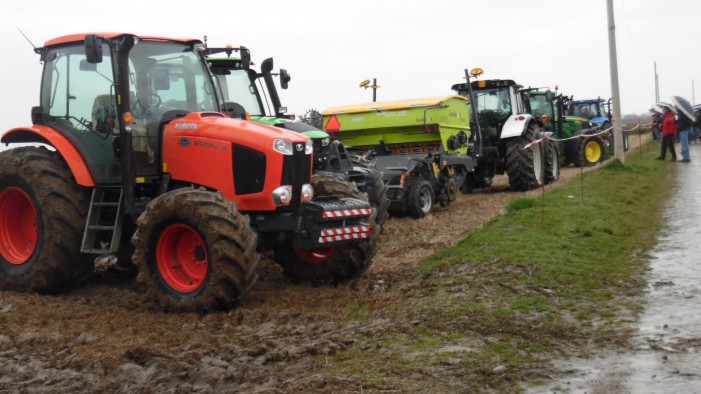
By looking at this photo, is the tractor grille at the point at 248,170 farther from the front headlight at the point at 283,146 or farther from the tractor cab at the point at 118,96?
the tractor cab at the point at 118,96

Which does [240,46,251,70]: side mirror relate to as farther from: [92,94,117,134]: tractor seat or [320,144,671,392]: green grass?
[320,144,671,392]: green grass

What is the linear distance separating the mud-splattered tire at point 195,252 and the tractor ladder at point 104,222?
30.1 inches

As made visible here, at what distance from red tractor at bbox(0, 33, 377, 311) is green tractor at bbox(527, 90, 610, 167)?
55.1 feet

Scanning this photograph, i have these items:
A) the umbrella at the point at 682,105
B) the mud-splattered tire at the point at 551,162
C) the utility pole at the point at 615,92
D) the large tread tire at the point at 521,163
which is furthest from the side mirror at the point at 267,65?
the umbrella at the point at 682,105

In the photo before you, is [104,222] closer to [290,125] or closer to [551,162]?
[290,125]

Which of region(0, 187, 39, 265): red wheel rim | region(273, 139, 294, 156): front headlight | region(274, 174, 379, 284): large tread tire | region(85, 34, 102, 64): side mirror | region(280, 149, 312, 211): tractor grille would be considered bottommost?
region(274, 174, 379, 284): large tread tire

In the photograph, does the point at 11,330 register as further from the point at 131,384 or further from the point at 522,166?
the point at 522,166

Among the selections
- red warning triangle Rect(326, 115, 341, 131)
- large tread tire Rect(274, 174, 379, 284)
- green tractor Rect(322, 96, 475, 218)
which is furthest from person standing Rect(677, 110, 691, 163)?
large tread tire Rect(274, 174, 379, 284)

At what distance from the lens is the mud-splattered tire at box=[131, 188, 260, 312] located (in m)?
7.35

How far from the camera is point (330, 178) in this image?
9.20m

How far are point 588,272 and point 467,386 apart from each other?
153 inches

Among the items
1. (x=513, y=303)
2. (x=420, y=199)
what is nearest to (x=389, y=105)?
(x=420, y=199)

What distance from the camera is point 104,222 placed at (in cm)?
874

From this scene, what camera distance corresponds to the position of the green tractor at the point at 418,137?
49.3 feet
